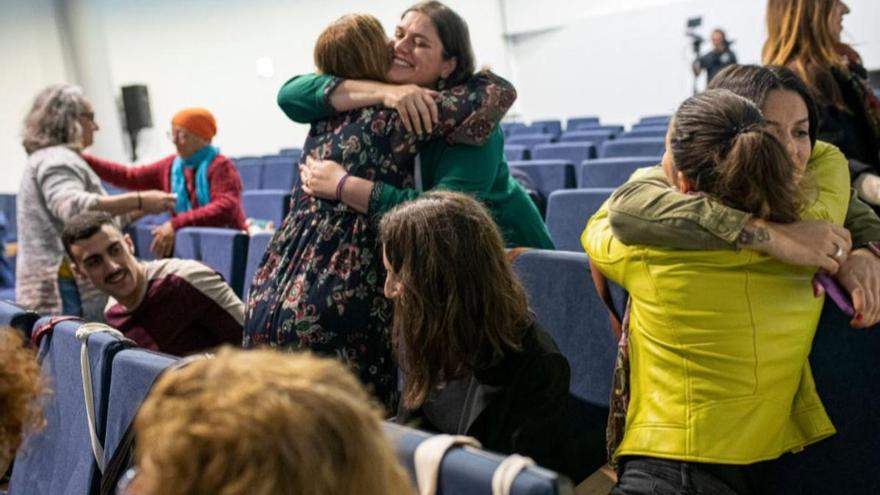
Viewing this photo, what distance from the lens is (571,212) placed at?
3.01m

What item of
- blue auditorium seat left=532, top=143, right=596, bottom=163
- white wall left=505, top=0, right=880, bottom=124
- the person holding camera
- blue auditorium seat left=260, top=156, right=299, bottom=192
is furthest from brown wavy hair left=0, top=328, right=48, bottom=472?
white wall left=505, top=0, right=880, bottom=124

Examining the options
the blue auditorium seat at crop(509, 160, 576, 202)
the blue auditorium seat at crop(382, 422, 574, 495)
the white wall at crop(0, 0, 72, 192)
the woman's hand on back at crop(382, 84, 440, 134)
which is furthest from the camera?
the white wall at crop(0, 0, 72, 192)

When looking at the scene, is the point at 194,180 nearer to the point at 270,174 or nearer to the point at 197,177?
the point at 197,177

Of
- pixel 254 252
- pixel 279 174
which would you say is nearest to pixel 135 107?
pixel 279 174

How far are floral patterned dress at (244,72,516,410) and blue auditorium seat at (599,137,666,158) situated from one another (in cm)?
356

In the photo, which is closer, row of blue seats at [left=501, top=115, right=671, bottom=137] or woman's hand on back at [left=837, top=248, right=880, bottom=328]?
woman's hand on back at [left=837, top=248, right=880, bottom=328]

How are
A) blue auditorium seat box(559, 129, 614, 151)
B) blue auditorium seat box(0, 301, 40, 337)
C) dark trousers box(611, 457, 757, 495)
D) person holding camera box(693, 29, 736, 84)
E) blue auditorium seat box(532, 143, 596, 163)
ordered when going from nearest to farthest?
dark trousers box(611, 457, 757, 495)
blue auditorium seat box(0, 301, 40, 337)
blue auditorium seat box(532, 143, 596, 163)
blue auditorium seat box(559, 129, 614, 151)
person holding camera box(693, 29, 736, 84)

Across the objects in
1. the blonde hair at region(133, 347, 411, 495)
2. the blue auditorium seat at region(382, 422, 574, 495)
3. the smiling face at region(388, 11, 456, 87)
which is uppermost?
the smiling face at region(388, 11, 456, 87)

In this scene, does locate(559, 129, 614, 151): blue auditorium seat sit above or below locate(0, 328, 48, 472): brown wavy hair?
below

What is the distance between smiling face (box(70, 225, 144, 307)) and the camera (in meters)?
2.52

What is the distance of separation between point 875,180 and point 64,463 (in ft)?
6.23

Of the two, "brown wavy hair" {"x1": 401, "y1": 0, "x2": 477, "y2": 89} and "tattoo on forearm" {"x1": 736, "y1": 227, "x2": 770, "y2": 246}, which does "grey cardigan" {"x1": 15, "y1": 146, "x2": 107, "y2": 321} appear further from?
"tattoo on forearm" {"x1": 736, "y1": 227, "x2": 770, "y2": 246}

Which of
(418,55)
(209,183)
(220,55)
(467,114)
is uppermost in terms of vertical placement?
(220,55)

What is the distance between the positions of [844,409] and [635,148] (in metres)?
3.97
